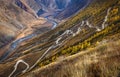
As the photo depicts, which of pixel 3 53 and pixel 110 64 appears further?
pixel 3 53

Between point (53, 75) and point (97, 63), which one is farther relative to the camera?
point (53, 75)

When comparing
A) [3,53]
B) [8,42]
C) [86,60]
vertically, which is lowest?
[86,60]

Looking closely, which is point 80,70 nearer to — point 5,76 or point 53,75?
point 53,75

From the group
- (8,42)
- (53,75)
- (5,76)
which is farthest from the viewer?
(8,42)

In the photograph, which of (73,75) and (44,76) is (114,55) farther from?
(44,76)

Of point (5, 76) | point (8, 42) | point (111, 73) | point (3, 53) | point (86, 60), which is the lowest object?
point (111, 73)

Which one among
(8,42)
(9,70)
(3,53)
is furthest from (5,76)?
(8,42)

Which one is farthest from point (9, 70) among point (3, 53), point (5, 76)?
point (3, 53)

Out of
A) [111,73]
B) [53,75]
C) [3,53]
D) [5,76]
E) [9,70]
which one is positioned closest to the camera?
[111,73]

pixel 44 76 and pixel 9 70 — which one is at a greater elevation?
pixel 9 70

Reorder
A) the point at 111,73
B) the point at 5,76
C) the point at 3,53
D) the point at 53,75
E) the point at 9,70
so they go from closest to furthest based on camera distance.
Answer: the point at 111,73
the point at 53,75
the point at 5,76
the point at 9,70
the point at 3,53
